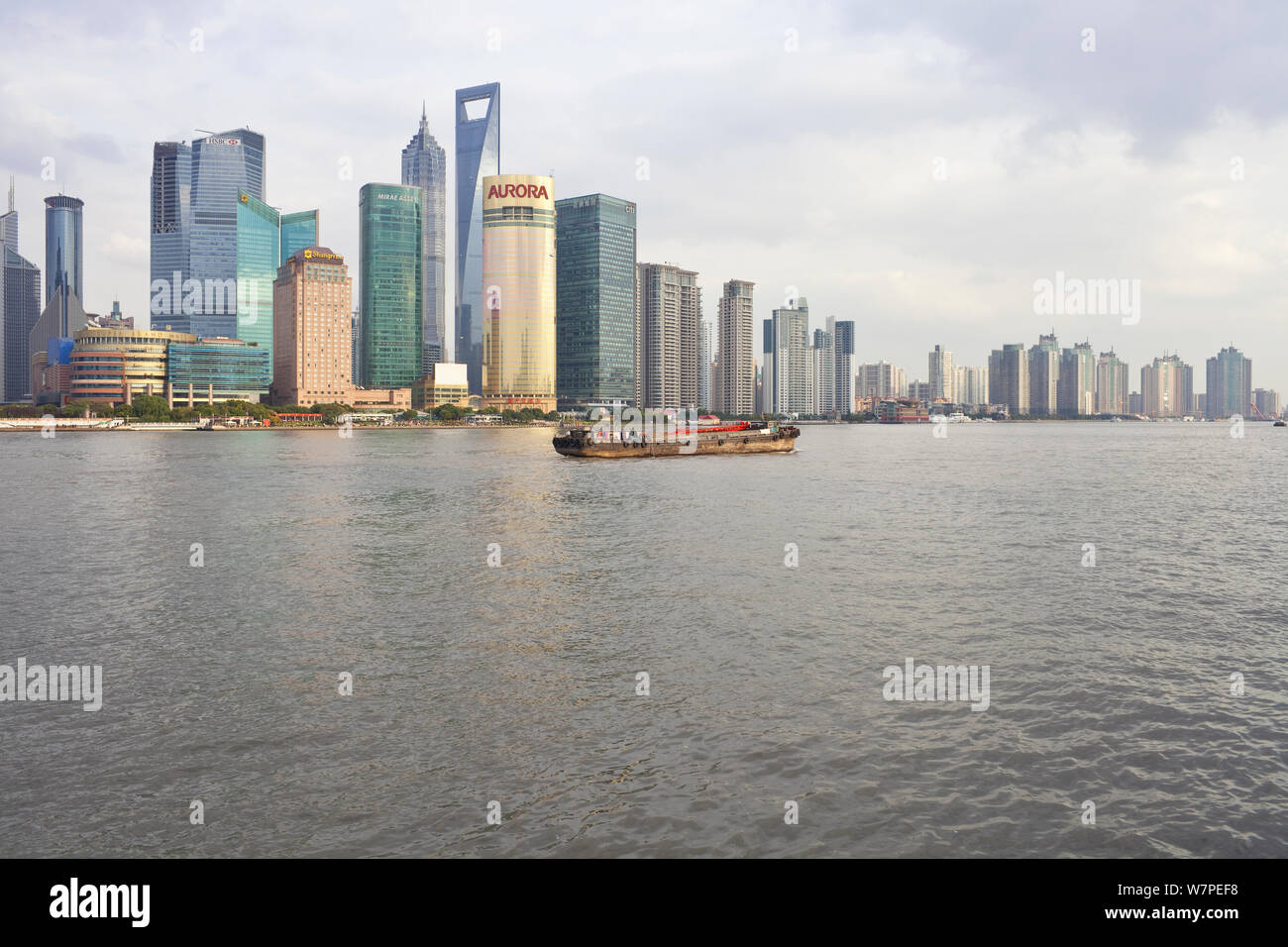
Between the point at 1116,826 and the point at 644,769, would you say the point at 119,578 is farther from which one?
the point at 1116,826

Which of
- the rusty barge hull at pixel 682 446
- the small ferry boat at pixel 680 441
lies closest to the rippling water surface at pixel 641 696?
the rusty barge hull at pixel 682 446

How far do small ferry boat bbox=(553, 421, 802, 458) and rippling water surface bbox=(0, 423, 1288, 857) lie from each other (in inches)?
2932

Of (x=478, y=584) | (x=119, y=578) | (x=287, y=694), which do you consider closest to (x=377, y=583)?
(x=478, y=584)

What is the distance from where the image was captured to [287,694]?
2111 cm

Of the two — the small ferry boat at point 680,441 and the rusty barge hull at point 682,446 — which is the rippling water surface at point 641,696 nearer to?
the rusty barge hull at point 682,446

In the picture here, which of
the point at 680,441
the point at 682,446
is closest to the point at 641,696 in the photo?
the point at 682,446

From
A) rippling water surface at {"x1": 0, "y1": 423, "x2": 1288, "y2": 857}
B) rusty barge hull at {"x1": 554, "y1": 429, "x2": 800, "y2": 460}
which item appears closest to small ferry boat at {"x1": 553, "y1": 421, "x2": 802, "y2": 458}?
rusty barge hull at {"x1": 554, "y1": 429, "x2": 800, "y2": 460}

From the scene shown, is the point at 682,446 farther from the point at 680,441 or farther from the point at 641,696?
the point at 641,696

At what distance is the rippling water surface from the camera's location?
1470 cm

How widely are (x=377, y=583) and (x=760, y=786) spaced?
2321 cm

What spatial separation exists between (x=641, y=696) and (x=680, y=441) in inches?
4679

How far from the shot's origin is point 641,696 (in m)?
21.1

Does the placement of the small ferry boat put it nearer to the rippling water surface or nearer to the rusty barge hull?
the rusty barge hull

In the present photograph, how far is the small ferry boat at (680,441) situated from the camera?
126938 millimetres
